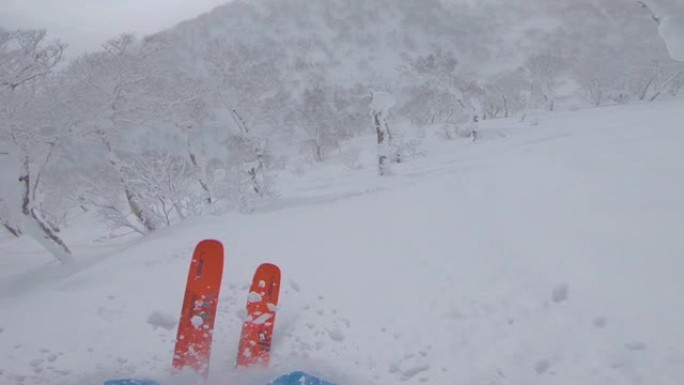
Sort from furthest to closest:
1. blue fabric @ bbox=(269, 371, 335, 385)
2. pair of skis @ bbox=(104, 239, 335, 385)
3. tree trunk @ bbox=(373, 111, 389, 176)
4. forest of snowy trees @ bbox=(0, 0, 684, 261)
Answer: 1. tree trunk @ bbox=(373, 111, 389, 176)
2. forest of snowy trees @ bbox=(0, 0, 684, 261)
3. pair of skis @ bbox=(104, 239, 335, 385)
4. blue fabric @ bbox=(269, 371, 335, 385)

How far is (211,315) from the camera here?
15.2 ft

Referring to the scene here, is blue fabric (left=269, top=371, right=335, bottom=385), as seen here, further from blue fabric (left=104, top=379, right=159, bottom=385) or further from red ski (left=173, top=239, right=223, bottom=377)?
blue fabric (left=104, top=379, right=159, bottom=385)

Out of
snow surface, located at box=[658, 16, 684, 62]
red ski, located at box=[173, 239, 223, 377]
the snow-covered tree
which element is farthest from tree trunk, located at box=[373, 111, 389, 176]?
red ski, located at box=[173, 239, 223, 377]

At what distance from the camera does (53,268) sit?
10.3 m

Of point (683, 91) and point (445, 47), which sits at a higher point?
point (445, 47)

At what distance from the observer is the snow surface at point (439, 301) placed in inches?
146

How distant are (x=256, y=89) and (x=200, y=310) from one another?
16.7 metres

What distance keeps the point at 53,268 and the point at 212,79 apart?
38.2ft

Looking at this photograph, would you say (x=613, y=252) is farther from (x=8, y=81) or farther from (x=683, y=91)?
(x=683, y=91)

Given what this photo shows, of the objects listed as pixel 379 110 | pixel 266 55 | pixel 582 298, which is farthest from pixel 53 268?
pixel 266 55

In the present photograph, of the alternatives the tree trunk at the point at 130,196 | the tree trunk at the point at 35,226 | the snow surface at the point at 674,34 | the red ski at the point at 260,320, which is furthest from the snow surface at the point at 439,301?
the tree trunk at the point at 130,196

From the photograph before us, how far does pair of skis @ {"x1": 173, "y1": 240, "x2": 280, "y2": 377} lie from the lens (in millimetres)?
4257

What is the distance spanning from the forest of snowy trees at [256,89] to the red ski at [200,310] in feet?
27.1

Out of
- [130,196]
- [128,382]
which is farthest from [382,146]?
[128,382]
